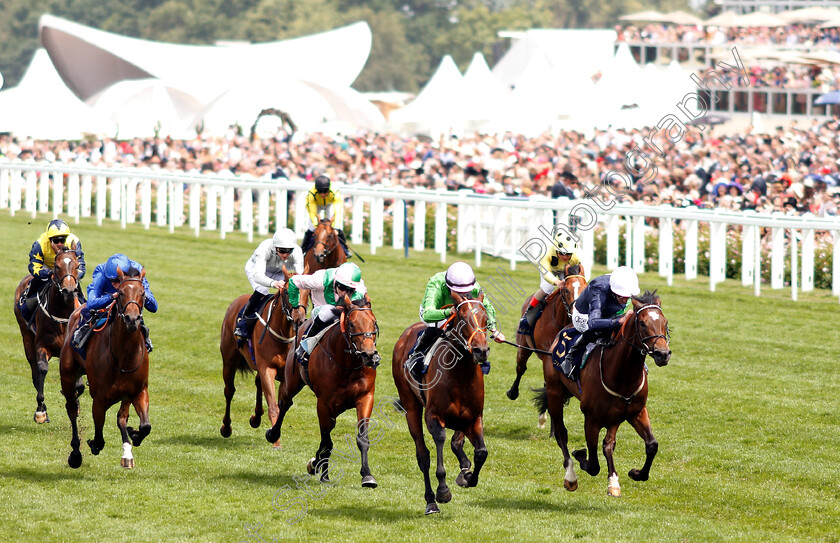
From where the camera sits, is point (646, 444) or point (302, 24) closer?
point (646, 444)

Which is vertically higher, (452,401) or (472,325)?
(472,325)

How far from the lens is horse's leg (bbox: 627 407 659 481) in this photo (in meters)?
7.23

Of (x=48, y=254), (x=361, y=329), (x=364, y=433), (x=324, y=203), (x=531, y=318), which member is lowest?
(x=364, y=433)

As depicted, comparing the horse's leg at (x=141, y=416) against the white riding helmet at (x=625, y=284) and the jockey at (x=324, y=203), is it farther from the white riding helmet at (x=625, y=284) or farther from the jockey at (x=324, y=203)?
the jockey at (x=324, y=203)

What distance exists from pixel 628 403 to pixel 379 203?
10.8 m

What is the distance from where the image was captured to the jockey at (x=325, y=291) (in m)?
7.55

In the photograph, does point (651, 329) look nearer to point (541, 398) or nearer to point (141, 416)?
point (541, 398)

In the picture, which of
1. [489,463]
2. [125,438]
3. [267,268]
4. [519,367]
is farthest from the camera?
[519,367]

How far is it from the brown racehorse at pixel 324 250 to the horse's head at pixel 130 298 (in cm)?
419

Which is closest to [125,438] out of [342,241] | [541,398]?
[541,398]

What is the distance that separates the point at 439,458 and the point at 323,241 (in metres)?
5.22

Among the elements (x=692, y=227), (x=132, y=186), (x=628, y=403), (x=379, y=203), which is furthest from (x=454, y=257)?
(x=628, y=403)

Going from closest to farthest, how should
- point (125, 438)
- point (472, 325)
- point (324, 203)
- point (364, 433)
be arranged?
point (472, 325) → point (364, 433) → point (125, 438) → point (324, 203)

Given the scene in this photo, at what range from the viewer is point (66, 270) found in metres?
9.54
